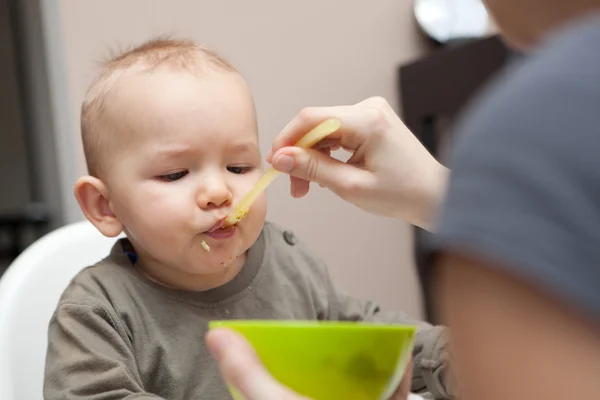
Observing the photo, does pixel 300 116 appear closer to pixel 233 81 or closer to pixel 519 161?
pixel 233 81

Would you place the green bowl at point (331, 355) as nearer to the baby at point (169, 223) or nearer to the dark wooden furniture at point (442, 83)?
the baby at point (169, 223)

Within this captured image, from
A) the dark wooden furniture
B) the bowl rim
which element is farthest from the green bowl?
the dark wooden furniture

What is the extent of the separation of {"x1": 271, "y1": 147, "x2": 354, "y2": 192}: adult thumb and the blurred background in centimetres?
72

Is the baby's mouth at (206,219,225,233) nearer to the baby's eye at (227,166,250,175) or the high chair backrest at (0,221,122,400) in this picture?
the baby's eye at (227,166,250,175)

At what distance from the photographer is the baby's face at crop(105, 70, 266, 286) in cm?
72

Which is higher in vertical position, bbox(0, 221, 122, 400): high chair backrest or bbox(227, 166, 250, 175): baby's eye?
bbox(227, 166, 250, 175): baby's eye

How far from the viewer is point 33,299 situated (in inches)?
32.3

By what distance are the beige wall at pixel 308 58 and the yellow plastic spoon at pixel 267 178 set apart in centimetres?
74

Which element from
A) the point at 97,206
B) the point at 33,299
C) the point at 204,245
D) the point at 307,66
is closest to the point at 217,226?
the point at 204,245

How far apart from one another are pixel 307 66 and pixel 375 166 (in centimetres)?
83

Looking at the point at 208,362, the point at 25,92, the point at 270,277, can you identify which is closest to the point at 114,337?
the point at 208,362

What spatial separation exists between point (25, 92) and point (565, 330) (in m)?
1.78

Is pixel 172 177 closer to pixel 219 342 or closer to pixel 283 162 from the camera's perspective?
pixel 283 162

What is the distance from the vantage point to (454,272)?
0.29 m
